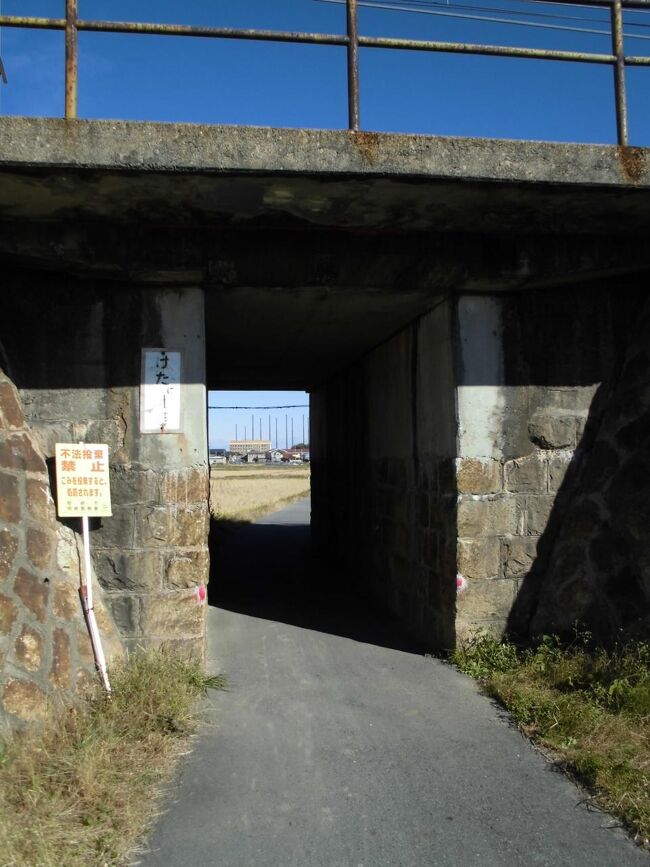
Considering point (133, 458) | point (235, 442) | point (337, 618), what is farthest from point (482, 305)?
point (235, 442)

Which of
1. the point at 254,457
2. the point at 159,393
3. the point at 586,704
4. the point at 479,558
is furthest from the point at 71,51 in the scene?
the point at 254,457

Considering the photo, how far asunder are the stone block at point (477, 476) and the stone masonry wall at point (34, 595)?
289 cm

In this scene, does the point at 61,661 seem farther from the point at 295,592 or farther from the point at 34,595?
the point at 295,592

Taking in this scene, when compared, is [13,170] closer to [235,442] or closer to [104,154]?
[104,154]

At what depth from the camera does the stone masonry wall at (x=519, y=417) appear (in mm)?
5637

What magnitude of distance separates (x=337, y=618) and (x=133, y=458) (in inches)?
122

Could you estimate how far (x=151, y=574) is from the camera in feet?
17.2

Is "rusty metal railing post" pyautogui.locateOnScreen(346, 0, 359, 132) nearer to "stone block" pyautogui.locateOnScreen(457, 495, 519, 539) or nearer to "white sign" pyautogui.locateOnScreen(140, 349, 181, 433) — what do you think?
"white sign" pyautogui.locateOnScreen(140, 349, 181, 433)

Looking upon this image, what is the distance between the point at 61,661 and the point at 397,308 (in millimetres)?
3974

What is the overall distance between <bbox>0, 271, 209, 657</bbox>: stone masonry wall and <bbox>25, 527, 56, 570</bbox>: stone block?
0.48 metres

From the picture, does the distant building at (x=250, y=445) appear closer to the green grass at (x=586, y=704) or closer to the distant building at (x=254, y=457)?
the distant building at (x=254, y=457)

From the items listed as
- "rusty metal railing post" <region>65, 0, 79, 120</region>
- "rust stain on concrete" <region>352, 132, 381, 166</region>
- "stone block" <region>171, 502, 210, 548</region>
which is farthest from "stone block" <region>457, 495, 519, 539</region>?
"rusty metal railing post" <region>65, 0, 79, 120</region>


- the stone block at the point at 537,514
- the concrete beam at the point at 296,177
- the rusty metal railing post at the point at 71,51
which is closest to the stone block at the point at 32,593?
the concrete beam at the point at 296,177

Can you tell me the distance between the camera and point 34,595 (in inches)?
172
